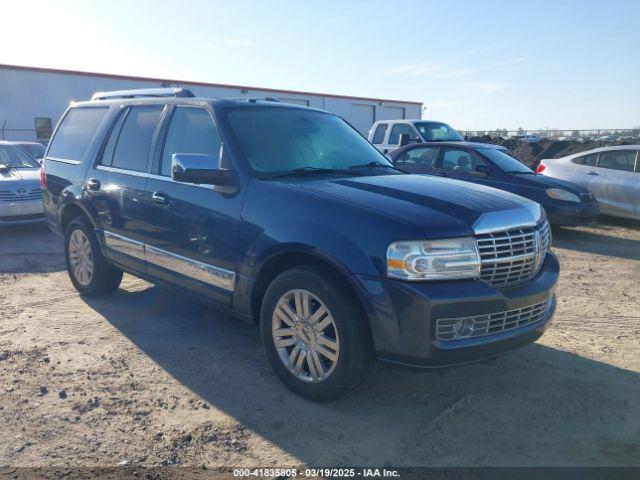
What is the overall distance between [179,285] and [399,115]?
30276 mm

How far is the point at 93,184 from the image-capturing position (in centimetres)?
523

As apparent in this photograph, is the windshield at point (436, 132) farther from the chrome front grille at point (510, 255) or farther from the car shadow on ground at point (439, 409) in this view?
the chrome front grille at point (510, 255)

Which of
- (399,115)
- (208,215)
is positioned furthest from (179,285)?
(399,115)

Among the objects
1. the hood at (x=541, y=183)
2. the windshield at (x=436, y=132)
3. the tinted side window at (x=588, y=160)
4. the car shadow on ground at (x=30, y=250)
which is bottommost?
the car shadow on ground at (x=30, y=250)

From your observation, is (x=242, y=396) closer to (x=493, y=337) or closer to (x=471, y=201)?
(x=493, y=337)

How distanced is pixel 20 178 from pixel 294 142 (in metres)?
7.03

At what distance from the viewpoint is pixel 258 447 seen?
310cm

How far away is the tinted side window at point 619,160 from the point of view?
10086mm

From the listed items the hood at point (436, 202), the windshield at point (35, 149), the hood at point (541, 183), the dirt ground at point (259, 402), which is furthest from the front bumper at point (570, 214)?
the windshield at point (35, 149)

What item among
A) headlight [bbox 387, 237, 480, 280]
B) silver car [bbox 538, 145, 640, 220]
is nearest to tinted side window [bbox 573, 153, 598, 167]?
silver car [bbox 538, 145, 640, 220]

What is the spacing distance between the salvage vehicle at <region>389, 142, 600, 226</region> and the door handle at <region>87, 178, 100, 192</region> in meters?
4.77

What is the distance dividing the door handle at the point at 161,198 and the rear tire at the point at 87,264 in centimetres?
131

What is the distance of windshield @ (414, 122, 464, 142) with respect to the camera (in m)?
13.7

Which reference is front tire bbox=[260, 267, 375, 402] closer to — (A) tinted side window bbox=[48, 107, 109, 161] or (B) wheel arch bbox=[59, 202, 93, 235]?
(B) wheel arch bbox=[59, 202, 93, 235]
